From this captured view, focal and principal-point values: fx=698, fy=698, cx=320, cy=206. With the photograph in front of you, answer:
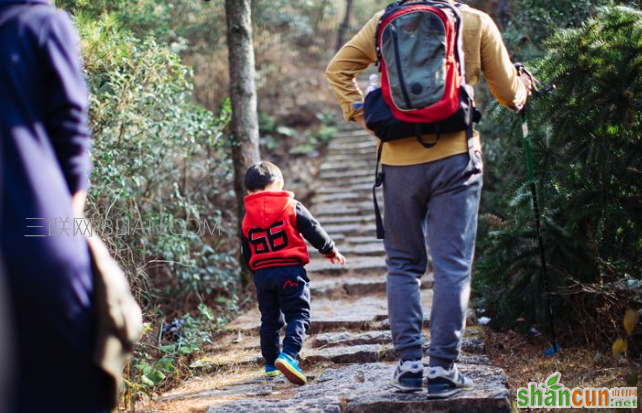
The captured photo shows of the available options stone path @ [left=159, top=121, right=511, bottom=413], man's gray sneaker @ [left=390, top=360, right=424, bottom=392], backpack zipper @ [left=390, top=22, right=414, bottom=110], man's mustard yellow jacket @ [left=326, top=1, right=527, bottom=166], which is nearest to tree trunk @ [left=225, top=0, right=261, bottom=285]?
stone path @ [left=159, top=121, right=511, bottom=413]

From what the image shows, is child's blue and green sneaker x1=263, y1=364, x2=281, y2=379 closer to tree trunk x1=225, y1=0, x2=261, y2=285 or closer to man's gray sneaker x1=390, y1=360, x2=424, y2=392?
man's gray sneaker x1=390, y1=360, x2=424, y2=392

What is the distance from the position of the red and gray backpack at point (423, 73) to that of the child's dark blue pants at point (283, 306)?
1451mm

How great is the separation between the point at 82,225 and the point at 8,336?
603 mm

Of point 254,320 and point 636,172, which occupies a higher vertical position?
point 636,172

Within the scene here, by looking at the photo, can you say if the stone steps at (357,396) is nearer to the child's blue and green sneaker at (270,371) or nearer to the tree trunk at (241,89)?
the child's blue and green sneaker at (270,371)

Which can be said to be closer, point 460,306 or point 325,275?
point 460,306

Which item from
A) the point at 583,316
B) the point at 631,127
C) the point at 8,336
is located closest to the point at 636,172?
the point at 631,127

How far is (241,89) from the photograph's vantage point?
6859 mm

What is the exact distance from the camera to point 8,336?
1773 mm

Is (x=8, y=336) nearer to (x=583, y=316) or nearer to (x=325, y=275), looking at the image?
(x=583, y=316)

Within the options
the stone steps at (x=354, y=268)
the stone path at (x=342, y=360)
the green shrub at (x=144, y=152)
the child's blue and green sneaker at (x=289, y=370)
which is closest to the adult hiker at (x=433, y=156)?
the stone path at (x=342, y=360)

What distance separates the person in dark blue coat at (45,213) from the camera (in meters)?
1.78

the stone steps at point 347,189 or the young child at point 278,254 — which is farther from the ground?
the young child at point 278,254

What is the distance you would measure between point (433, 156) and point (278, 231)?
57.2 inches
